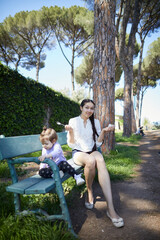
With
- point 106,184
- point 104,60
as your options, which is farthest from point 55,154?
point 104,60

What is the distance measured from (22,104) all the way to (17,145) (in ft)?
13.0

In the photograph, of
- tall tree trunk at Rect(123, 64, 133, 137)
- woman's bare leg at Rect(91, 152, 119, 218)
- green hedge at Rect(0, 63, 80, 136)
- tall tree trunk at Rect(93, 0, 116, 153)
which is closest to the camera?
woman's bare leg at Rect(91, 152, 119, 218)

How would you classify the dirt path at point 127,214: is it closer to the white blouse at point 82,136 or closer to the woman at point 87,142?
the woman at point 87,142

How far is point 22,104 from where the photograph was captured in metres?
5.64

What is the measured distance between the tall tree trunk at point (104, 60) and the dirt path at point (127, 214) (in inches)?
76.9

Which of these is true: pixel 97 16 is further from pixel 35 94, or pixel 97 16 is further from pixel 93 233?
pixel 93 233

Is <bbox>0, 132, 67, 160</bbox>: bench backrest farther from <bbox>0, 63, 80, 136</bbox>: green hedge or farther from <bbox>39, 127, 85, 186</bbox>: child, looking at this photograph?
<bbox>0, 63, 80, 136</bbox>: green hedge

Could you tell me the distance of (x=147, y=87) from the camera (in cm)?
2417

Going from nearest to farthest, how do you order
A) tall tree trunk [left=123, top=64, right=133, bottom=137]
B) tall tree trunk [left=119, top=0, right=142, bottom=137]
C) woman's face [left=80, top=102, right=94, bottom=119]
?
woman's face [left=80, top=102, right=94, bottom=119] < tall tree trunk [left=119, top=0, right=142, bottom=137] < tall tree trunk [left=123, top=64, right=133, bottom=137]

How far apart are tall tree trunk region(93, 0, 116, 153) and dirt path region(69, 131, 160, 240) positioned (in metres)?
1.95

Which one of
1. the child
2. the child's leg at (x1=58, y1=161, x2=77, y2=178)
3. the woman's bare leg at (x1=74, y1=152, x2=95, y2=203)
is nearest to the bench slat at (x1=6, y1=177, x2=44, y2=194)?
the child

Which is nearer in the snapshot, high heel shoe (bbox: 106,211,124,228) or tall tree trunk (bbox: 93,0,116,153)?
high heel shoe (bbox: 106,211,124,228)

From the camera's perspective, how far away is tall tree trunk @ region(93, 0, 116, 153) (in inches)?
169

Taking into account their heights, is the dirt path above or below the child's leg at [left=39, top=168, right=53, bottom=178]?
below
